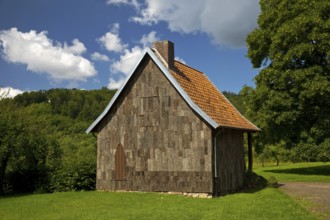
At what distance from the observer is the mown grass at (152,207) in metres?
13.8

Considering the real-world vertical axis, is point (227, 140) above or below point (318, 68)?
below

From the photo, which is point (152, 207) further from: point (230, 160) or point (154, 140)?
point (230, 160)

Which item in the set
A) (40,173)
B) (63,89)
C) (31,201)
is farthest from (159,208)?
(63,89)

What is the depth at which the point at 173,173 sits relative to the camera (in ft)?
65.4

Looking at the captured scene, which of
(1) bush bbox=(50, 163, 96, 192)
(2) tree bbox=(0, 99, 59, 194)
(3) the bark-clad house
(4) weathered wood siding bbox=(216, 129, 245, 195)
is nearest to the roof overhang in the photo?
(3) the bark-clad house

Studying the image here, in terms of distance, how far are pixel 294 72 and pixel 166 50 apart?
13455mm

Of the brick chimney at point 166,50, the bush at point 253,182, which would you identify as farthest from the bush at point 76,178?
the bush at point 253,182

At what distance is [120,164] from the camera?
2164 cm

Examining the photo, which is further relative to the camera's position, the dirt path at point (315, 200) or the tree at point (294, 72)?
the tree at point (294, 72)

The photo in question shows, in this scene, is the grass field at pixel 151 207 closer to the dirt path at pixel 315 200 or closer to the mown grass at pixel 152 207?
the mown grass at pixel 152 207

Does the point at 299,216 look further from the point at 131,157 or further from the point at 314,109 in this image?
the point at 314,109

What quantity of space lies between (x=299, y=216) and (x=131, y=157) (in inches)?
413

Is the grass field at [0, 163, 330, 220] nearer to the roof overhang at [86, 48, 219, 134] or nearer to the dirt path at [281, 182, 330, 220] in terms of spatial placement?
the dirt path at [281, 182, 330, 220]

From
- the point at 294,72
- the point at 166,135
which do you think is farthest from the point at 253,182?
the point at 294,72
